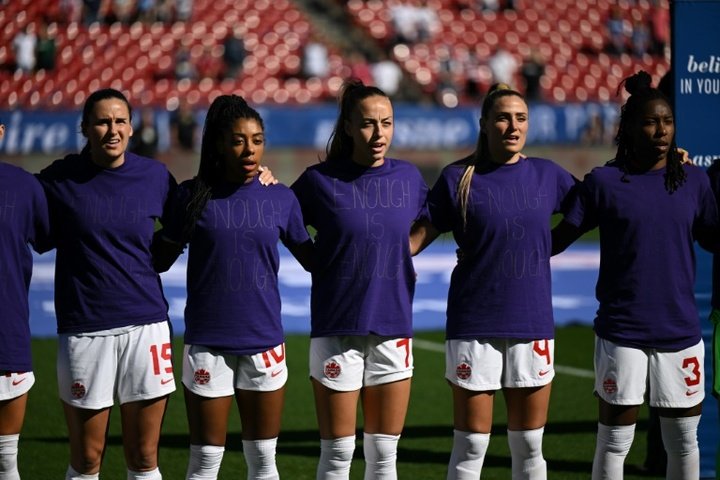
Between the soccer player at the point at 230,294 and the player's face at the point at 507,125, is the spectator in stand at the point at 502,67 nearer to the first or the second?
the player's face at the point at 507,125

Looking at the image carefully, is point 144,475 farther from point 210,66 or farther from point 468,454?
point 210,66

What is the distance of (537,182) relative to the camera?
460 centimetres

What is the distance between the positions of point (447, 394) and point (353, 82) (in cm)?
426

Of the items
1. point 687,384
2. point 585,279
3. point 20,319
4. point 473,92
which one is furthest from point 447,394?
point 473,92

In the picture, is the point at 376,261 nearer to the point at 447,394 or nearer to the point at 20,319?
the point at 20,319

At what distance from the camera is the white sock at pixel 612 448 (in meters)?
4.60

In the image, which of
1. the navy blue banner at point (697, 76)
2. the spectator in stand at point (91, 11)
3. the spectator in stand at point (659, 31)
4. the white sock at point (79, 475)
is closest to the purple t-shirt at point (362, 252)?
the white sock at point (79, 475)

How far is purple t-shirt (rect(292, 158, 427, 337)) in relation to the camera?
4.50 m

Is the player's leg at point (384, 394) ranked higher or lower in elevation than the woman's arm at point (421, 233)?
lower

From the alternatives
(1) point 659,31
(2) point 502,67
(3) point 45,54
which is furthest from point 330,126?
(1) point 659,31

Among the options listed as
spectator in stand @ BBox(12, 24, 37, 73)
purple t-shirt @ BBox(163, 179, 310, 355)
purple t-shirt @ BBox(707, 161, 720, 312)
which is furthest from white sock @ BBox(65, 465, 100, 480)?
spectator in stand @ BBox(12, 24, 37, 73)

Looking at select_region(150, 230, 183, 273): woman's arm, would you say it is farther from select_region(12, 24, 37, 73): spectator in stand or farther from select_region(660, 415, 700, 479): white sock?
select_region(12, 24, 37, 73): spectator in stand

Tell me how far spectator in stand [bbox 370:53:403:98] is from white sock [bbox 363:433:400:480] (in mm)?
16503

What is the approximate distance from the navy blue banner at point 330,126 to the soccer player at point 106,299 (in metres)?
14.1
